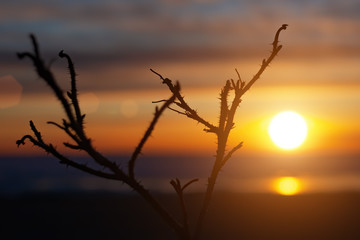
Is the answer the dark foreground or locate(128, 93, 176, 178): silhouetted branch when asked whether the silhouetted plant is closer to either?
locate(128, 93, 176, 178): silhouetted branch

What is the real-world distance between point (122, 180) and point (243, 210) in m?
31.3

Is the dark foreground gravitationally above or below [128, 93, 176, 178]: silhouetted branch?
above

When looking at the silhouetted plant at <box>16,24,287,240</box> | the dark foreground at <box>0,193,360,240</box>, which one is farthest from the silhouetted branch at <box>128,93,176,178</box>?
the dark foreground at <box>0,193,360,240</box>

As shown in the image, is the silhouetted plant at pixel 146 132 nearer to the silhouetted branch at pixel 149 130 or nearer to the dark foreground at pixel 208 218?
the silhouetted branch at pixel 149 130

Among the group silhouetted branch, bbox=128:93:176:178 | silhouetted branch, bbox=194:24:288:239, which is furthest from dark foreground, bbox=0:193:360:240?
silhouetted branch, bbox=128:93:176:178

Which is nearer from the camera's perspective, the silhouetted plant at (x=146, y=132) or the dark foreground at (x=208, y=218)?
the silhouetted plant at (x=146, y=132)

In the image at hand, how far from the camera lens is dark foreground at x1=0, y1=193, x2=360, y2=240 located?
87.1 ft

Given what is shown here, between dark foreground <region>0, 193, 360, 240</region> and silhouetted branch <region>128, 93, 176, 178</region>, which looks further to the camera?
dark foreground <region>0, 193, 360, 240</region>

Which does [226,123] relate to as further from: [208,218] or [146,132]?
[208,218]

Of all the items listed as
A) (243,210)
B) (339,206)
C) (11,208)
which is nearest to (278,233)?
(243,210)

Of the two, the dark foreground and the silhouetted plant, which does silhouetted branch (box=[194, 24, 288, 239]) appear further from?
the dark foreground

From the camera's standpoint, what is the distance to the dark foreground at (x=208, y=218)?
26547 millimetres

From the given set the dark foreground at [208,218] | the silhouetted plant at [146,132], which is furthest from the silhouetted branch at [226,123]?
the dark foreground at [208,218]

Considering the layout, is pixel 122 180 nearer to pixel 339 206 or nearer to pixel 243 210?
pixel 243 210
